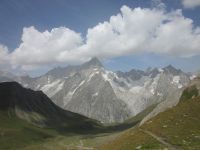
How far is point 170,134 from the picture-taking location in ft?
208

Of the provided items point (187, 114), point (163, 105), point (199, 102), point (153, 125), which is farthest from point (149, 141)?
point (163, 105)

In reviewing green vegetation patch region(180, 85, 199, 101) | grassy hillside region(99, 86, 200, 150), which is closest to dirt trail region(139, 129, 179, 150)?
grassy hillside region(99, 86, 200, 150)

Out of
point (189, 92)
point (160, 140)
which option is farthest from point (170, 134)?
point (189, 92)

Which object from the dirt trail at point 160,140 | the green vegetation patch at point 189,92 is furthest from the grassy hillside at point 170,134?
the green vegetation patch at point 189,92

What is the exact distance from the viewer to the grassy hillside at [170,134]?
2170 inches

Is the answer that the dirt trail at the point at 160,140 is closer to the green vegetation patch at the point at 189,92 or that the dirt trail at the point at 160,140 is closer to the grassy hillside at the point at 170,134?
the grassy hillside at the point at 170,134

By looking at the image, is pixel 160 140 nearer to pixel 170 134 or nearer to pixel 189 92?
pixel 170 134

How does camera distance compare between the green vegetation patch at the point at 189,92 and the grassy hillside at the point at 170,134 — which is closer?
the grassy hillside at the point at 170,134

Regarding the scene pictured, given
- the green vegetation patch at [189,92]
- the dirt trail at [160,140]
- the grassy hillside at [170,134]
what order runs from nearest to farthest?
the dirt trail at [160,140] → the grassy hillside at [170,134] → the green vegetation patch at [189,92]

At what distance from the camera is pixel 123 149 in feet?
193

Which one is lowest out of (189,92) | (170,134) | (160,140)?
(160,140)

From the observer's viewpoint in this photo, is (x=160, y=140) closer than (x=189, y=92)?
Result: Yes

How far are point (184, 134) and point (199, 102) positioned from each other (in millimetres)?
27761

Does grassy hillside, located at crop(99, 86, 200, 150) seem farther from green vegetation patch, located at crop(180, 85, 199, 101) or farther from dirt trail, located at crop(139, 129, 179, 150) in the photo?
green vegetation patch, located at crop(180, 85, 199, 101)
